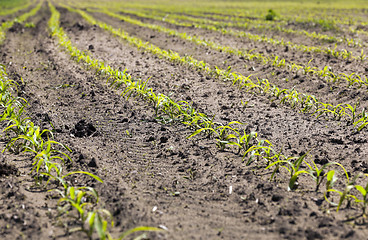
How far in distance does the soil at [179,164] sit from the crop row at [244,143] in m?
0.11

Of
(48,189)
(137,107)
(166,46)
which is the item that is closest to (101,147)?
(48,189)

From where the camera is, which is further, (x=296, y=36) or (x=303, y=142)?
(x=296, y=36)

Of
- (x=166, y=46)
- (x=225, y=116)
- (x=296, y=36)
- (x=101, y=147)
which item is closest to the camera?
(x=101, y=147)

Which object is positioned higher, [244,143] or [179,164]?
[244,143]

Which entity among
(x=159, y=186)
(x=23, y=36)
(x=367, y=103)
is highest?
(x=23, y=36)

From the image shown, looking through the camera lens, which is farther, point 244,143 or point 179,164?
point 244,143

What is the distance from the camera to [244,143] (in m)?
3.98

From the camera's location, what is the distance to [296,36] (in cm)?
1142

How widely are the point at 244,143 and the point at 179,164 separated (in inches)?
33.4

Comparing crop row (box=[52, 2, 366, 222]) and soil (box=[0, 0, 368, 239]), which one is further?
crop row (box=[52, 2, 366, 222])

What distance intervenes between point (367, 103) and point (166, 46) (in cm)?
621

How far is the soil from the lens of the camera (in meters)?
2.64

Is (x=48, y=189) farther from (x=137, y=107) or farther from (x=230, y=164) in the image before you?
(x=137, y=107)

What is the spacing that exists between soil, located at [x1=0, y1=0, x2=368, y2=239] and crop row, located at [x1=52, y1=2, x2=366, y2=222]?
0.35 ft
